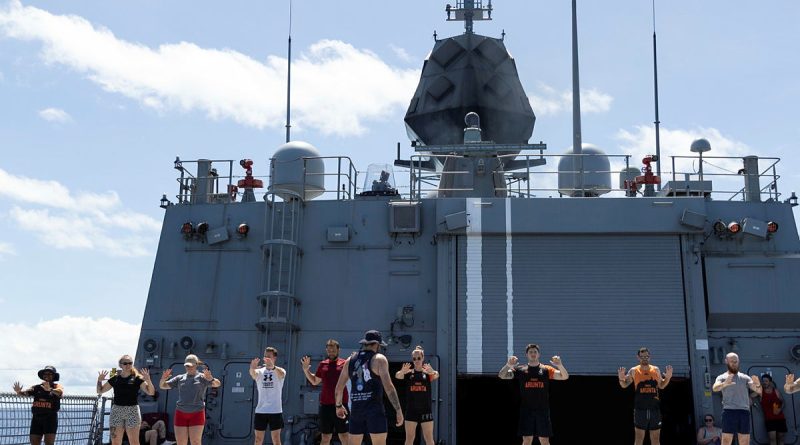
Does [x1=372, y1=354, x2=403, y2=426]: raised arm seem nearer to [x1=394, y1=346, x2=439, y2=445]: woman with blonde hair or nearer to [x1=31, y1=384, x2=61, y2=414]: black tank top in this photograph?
[x1=394, y1=346, x2=439, y2=445]: woman with blonde hair

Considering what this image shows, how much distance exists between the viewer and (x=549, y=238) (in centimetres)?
1394

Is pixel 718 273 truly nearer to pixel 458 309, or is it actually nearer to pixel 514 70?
pixel 458 309

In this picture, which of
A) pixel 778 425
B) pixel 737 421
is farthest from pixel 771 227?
pixel 737 421

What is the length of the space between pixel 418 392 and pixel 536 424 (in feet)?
5.23

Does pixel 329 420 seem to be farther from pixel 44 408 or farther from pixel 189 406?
pixel 44 408

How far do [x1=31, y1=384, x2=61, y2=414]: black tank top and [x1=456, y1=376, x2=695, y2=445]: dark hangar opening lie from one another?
24.1 ft

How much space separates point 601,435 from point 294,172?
761 centimetres

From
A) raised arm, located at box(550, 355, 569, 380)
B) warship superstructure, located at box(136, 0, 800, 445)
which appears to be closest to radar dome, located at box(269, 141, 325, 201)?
warship superstructure, located at box(136, 0, 800, 445)

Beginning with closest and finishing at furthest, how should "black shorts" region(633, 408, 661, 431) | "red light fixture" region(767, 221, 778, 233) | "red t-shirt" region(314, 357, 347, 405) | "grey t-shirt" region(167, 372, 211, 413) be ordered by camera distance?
"red t-shirt" region(314, 357, 347, 405), "grey t-shirt" region(167, 372, 211, 413), "black shorts" region(633, 408, 661, 431), "red light fixture" region(767, 221, 778, 233)

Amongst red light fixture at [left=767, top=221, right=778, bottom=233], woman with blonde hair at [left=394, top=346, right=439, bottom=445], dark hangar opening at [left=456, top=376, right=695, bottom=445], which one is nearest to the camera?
woman with blonde hair at [left=394, top=346, right=439, bottom=445]

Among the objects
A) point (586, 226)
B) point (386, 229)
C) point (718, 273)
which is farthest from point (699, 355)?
point (386, 229)

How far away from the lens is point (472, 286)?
13.8 m

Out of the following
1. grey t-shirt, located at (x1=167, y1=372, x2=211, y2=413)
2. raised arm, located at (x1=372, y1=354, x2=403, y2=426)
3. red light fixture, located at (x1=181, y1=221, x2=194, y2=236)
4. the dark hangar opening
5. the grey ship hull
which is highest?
red light fixture, located at (x1=181, y1=221, x2=194, y2=236)

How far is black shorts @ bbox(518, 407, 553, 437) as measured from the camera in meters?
10.8
